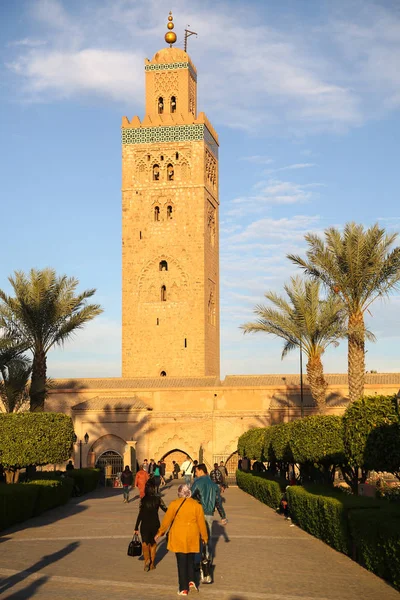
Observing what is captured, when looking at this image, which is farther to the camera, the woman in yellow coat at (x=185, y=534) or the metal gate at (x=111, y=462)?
the metal gate at (x=111, y=462)

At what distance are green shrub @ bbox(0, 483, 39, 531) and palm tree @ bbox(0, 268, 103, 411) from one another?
27.4 feet

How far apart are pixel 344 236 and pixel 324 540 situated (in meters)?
12.0

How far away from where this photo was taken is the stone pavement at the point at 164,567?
31.4ft

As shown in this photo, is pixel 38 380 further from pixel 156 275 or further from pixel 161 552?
pixel 156 275

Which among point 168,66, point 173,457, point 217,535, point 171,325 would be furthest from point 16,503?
point 168,66

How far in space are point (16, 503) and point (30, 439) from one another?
17.8 ft

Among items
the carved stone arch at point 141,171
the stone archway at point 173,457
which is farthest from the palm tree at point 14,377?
the carved stone arch at point 141,171

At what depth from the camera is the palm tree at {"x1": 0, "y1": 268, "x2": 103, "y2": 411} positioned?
27625mm

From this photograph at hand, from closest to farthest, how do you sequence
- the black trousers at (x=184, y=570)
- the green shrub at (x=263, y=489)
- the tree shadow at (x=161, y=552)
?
the black trousers at (x=184, y=570) < the tree shadow at (x=161, y=552) < the green shrub at (x=263, y=489)

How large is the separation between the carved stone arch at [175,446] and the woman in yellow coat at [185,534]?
35449 millimetres

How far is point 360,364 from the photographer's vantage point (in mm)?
24703

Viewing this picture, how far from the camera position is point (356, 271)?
80.7ft

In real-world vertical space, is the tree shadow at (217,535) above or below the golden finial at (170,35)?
below

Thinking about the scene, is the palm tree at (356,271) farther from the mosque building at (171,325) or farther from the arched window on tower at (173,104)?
the arched window on tower at (173,104)
